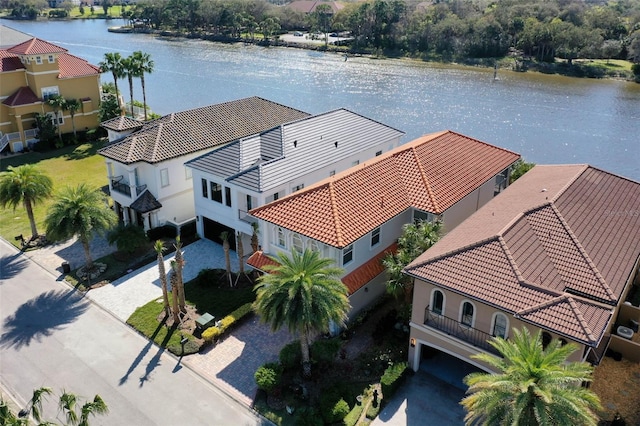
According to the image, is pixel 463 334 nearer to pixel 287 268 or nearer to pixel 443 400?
pixel 443 400

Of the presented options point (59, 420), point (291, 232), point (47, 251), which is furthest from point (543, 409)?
point (47, 251)

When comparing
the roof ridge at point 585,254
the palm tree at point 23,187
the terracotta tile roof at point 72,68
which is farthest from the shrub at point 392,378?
the terracotta tile roof at point 72,68

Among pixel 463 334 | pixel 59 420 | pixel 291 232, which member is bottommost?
pixel 59 420

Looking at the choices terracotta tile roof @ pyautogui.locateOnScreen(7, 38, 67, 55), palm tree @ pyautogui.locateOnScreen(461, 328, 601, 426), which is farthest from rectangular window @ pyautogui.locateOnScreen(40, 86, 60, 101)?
palm tree @ pyautogui.locateOnScreen(461, 328, 601, 426)

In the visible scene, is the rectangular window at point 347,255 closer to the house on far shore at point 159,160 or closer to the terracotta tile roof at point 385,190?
the terracotta tile roof at point 385,190

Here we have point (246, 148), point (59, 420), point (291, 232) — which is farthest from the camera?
point (246, 148)

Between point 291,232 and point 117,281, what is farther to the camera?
point 117,281

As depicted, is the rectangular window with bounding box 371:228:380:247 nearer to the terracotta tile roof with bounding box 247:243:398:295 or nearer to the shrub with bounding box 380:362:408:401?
the terracotta tile roof with bounding box 247:243:398:295

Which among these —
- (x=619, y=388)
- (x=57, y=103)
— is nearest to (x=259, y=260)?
(x=619, y=388)
